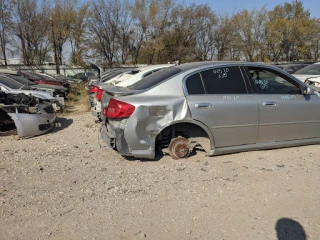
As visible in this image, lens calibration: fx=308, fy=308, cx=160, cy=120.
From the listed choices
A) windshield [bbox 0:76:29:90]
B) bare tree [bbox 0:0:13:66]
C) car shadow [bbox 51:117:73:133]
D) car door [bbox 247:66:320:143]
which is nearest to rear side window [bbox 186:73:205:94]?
car door [bbox 247:66:320:143]

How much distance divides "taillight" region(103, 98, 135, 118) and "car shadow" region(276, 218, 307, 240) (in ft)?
7.54

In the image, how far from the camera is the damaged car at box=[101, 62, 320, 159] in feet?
14.3

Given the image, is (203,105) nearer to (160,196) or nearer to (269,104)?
(269,104)

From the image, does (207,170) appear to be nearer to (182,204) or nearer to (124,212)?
(182,204)

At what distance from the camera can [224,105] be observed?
4.57m

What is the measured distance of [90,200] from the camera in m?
3.48

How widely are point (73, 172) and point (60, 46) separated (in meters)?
32.4

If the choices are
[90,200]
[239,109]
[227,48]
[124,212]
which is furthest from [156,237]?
[227,48]

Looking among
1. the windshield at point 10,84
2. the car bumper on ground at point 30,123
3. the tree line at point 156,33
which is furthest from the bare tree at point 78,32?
the car bumper on ground at point 30,123

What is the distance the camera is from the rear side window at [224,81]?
15.3ft

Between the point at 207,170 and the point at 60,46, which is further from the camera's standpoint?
the point at 60,46

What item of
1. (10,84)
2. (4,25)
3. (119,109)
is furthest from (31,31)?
(119,109)

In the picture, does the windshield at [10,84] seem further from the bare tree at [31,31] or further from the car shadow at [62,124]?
the bare tree at [31,31]

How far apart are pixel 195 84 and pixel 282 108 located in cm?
147
